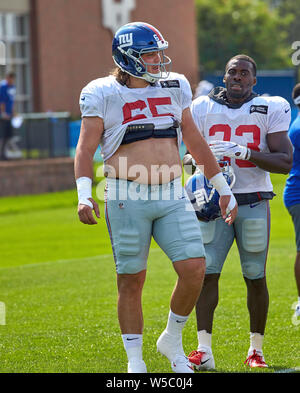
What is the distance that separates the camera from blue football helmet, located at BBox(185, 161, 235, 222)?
19.5ft

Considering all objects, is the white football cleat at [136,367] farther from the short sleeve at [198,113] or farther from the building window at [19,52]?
the building window at [19,52]

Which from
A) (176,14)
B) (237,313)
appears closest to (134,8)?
(176,14)

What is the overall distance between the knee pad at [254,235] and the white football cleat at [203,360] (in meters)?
0.78

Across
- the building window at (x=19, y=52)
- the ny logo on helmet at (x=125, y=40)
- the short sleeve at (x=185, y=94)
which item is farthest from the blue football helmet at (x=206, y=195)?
the building window at (x=19, y=52)

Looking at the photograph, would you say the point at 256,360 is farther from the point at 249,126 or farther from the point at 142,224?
the point at 249,126

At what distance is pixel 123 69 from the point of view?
209 inches

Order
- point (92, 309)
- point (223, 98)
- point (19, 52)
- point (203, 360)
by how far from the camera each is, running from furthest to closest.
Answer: point (19, 52), point (92, 309), point (223, 98), point (203, 360)

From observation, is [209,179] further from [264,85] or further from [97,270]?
[264,85]

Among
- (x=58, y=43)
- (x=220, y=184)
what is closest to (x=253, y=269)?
(x=220, y=184)

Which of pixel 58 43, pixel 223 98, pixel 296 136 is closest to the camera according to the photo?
pixel 223 98

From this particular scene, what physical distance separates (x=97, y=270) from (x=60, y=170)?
36.9 feet

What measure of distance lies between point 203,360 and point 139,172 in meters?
1.46

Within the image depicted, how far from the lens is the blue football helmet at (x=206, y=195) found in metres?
5.93

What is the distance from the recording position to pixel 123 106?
206 inches
